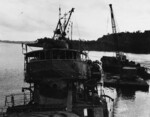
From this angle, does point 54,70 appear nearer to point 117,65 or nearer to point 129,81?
point 129,81

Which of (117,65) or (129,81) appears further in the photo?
(117,65)

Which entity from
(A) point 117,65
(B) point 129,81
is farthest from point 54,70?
→ (A) point 117,65

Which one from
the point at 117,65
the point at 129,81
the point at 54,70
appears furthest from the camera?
the point at 117,65

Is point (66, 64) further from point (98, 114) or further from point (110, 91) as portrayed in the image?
point (110, 91)

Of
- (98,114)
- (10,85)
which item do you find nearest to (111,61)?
(10,85)

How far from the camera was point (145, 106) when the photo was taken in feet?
195

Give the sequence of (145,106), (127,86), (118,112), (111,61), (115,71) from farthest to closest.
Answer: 1. (111,61)
2. (115,71)
3. (127,86)
4. (145,106)
5. (118,112)

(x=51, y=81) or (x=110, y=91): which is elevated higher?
(x=51, y=81)

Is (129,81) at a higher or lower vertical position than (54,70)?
lower

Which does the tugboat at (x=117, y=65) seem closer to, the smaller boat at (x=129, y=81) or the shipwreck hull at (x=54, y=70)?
the smaller boat at (x=129, y=81)

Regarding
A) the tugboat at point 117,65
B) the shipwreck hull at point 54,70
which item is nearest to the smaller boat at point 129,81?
the tugboat at point 117,65

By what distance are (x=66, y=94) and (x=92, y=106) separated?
9.68ft

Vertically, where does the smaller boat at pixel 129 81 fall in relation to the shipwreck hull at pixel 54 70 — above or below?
below

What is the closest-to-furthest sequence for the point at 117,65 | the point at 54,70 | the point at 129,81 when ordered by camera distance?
the point at 54,70
the point at 129,81
the point at 117,65
